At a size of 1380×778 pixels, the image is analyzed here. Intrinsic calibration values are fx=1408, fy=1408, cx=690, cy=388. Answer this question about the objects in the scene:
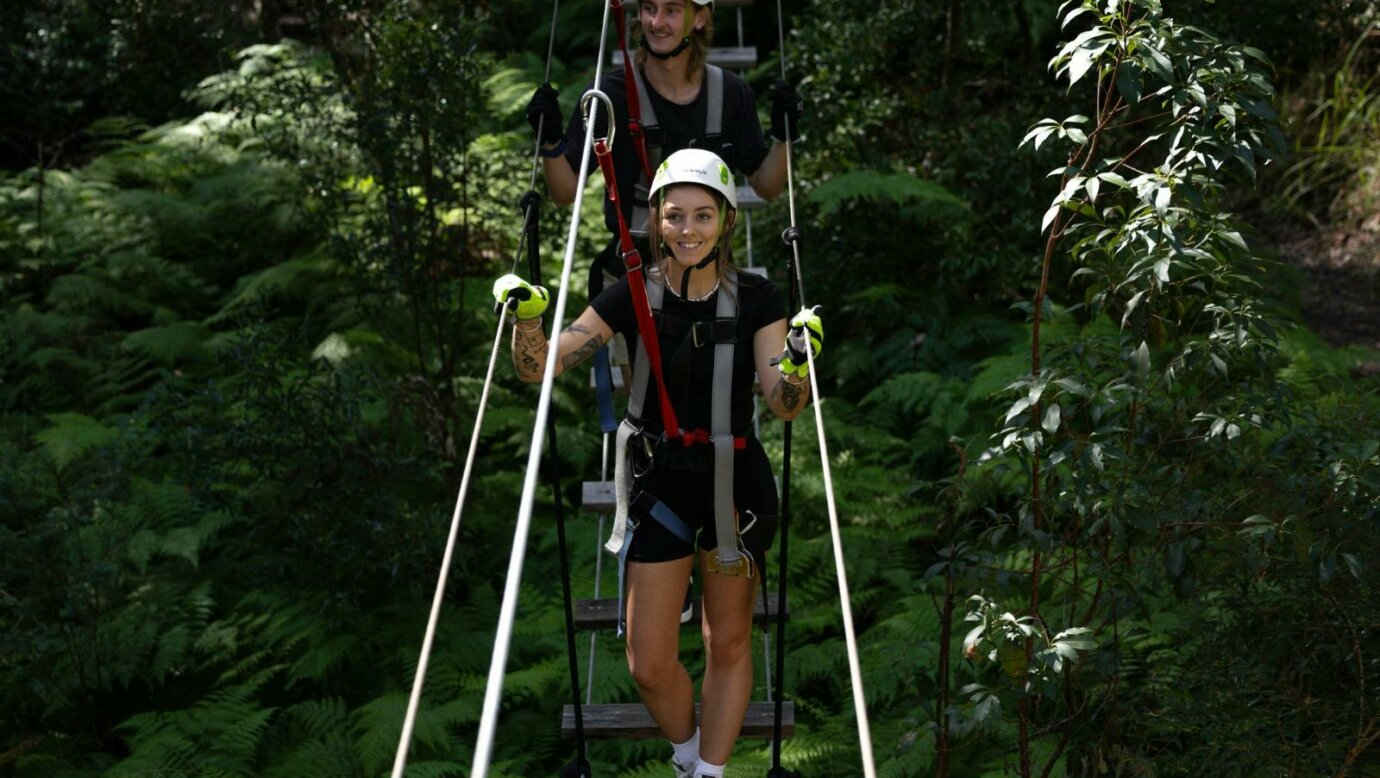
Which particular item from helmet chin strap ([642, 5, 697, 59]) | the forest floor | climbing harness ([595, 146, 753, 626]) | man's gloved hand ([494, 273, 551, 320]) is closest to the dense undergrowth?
the forest floor

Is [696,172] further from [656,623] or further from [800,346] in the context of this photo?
[656,623]

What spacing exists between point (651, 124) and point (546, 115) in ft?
0.98

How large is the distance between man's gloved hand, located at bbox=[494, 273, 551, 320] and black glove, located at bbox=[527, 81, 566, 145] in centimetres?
111

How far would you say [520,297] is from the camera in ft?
9.23

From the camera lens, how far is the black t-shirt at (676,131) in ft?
13.1

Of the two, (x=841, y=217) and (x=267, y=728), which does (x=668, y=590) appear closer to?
(x=267, y=728)

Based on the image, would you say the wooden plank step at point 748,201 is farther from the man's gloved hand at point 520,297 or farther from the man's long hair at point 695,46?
the man's gloved hand at point 520,297

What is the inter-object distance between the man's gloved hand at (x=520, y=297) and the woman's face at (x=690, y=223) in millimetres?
388

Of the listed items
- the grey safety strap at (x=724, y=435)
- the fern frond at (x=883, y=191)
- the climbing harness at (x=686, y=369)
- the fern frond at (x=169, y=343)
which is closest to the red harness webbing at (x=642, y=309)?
the climbing harness at (x=686, y=369)

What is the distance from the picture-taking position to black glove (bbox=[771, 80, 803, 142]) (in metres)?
4.13

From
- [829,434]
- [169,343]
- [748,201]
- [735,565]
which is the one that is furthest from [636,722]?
[169,343]

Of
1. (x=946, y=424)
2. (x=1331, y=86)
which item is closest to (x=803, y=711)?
(x=946, y=424)

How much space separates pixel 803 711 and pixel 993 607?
6.62 ft

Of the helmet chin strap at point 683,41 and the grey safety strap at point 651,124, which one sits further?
the grey safety strap at point 651,124
